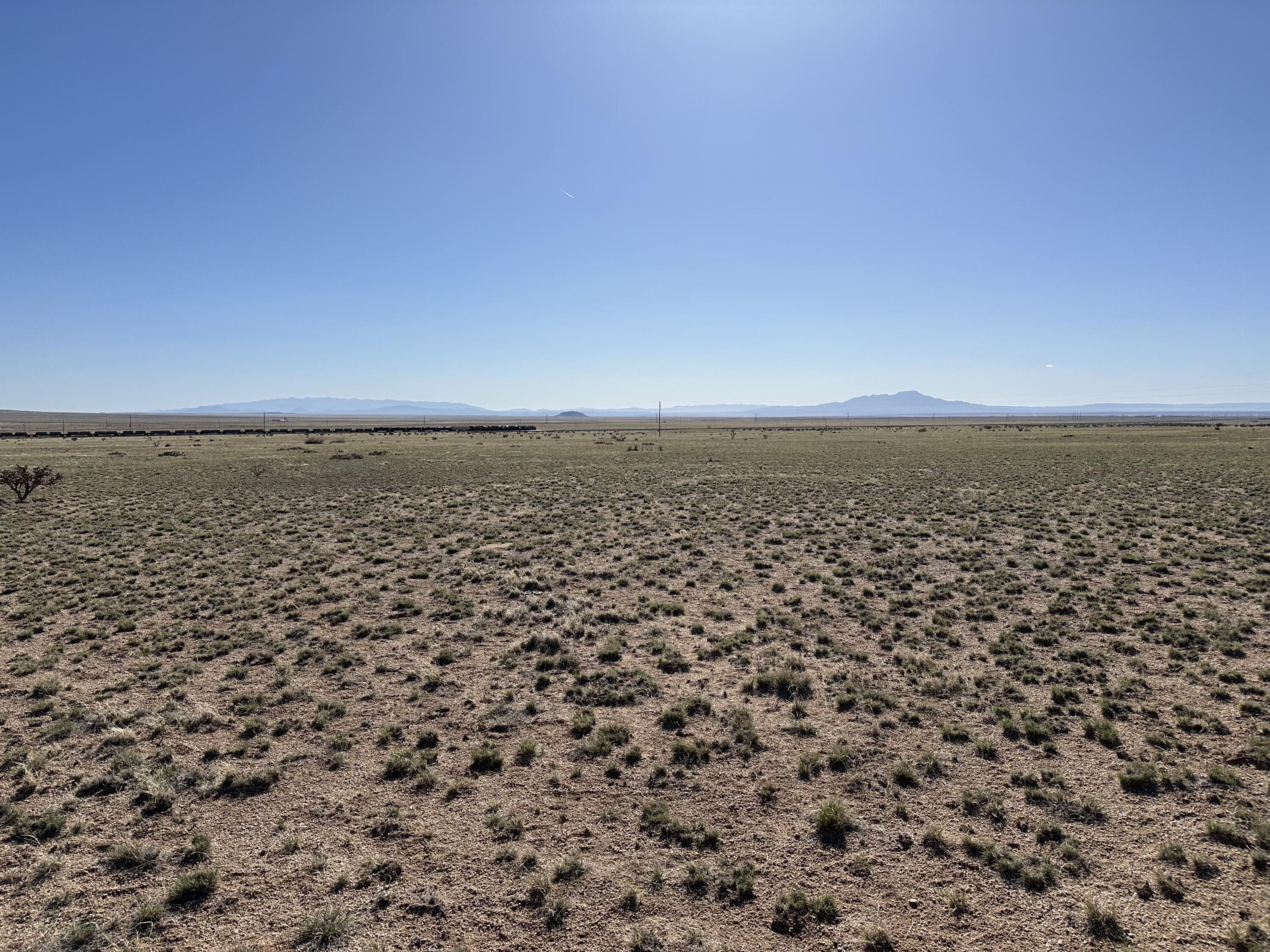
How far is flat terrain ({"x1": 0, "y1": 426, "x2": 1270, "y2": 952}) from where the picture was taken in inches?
194

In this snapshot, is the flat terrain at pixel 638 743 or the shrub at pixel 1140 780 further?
the shrub at pixel 1140 780

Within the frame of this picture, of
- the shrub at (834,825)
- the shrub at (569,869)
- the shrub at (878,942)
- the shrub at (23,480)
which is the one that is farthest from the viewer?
the shrub at (23,480)

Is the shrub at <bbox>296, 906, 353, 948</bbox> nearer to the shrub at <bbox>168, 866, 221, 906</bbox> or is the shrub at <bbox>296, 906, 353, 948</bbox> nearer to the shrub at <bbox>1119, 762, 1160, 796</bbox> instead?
the shrub at <bbox>168, 866, 221, 906</bbox>

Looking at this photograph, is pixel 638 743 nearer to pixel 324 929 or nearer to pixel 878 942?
pixel 878 942

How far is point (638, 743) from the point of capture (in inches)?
299

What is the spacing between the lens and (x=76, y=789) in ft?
21.3

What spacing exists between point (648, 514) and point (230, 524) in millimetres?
16176

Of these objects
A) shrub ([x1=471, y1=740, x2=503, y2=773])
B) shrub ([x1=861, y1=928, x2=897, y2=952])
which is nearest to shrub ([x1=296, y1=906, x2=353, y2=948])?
shrub ([x1=471, y1=740, x2=503, y2=773])

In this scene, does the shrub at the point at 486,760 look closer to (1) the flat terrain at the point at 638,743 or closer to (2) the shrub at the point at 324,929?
(1) the flat terrain at the point at 638,743

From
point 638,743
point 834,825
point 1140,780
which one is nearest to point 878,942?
point 834,825

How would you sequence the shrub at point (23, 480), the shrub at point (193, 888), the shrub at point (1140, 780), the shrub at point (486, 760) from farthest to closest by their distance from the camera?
the shrub at point (23, 480) < the shrub at point (486, 760) < the shrub at point (1140, 780) < the shrub at point (193, 888)

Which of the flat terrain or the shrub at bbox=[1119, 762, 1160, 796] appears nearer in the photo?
the flat terrain

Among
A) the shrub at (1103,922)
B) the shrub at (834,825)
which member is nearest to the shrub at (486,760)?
the shrub at (834,825)

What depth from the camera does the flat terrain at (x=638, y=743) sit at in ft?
16.2
